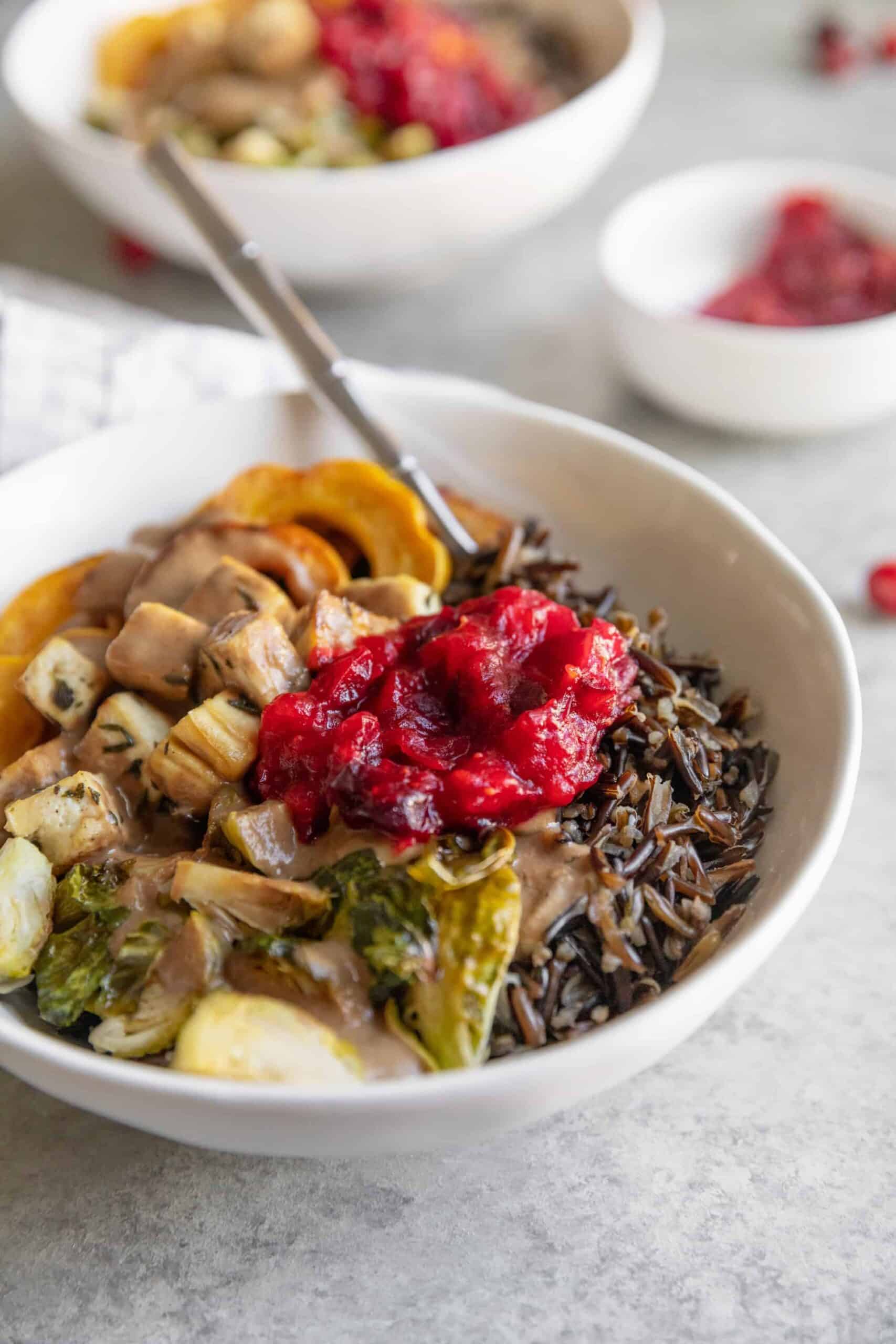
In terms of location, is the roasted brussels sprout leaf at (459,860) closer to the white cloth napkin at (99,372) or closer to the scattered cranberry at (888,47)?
the white cloth napkin at (99,372)

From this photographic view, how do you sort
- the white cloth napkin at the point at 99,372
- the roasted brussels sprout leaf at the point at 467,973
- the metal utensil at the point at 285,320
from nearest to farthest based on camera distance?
1. the roasted brussels sprout leaf at the point at 467,973
2. the metal utensil at the point at 285,320
3. the white cloth napkin at the point at 99,372

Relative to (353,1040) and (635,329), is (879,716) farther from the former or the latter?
(353,1040)

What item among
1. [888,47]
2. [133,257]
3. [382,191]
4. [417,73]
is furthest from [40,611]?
[888,47]

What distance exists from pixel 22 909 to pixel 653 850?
1.24 m

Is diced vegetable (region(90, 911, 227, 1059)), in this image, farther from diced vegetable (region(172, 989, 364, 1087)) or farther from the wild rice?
the wild rice

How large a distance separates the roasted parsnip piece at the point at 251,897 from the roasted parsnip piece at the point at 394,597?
0.84 meters

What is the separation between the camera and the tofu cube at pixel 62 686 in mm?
2906

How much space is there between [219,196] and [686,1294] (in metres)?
3.54

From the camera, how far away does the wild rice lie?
246 centimetres

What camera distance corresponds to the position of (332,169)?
487cm

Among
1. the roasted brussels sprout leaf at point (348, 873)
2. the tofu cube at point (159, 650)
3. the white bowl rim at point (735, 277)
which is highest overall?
the tofu cube at point (159, 650)

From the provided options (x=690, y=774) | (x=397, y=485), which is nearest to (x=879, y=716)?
(x=690, y=774)

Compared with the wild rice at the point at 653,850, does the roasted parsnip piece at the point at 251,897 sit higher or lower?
higher

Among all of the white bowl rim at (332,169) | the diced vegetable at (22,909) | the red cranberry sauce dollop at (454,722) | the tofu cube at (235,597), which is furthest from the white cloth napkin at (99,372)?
the diced vegetable at (22,909)
